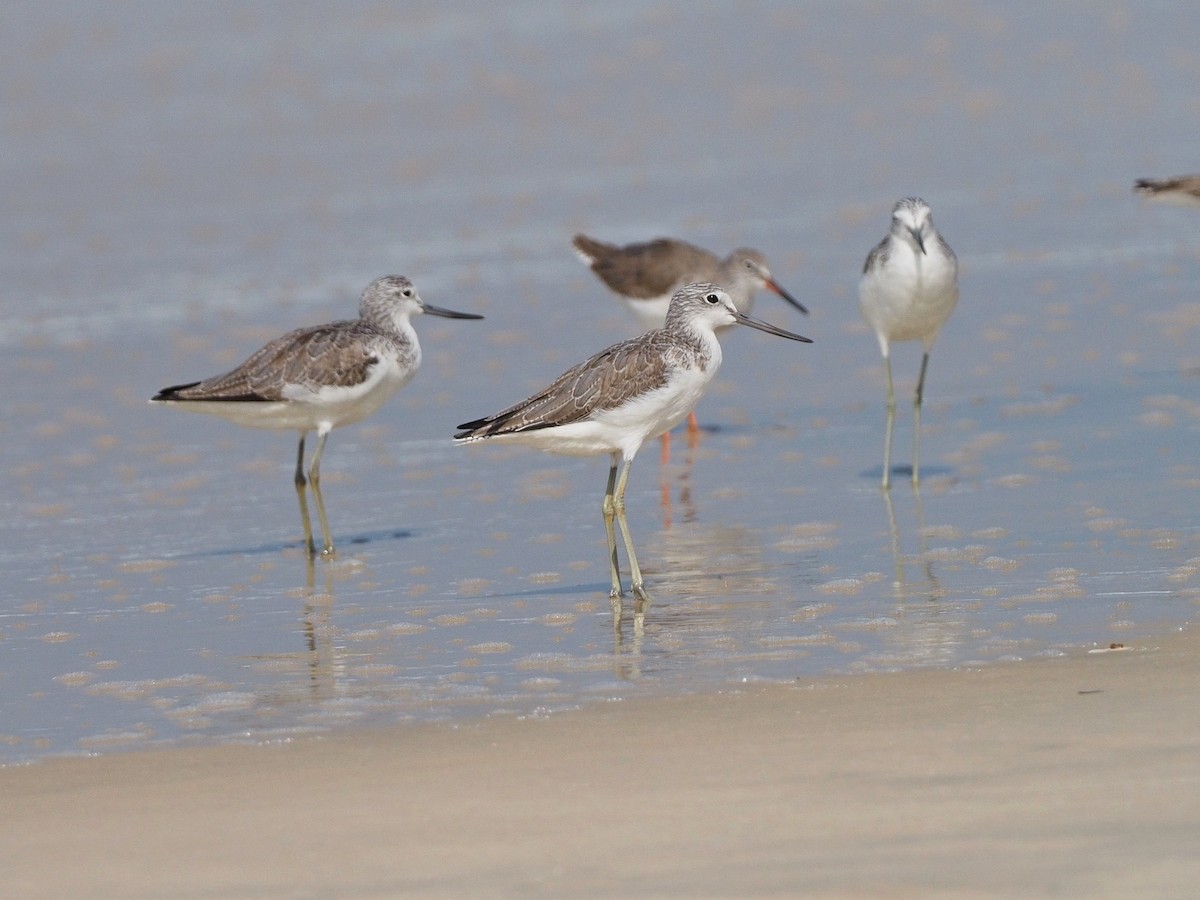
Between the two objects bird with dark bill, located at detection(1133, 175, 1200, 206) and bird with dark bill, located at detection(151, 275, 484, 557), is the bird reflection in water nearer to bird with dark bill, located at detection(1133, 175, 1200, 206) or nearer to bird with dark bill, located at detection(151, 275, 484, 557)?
bird with dark bill, located at detection(151, 275, 484, 557)

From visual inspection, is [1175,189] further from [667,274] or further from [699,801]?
[699,801]

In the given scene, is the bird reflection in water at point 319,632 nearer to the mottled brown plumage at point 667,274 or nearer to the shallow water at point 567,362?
the shallow water at point 567,362

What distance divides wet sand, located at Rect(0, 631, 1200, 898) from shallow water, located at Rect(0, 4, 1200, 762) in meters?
0.39

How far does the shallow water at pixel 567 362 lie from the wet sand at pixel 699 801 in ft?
1.29

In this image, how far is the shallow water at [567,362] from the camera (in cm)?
723

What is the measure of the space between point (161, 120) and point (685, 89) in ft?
21.0

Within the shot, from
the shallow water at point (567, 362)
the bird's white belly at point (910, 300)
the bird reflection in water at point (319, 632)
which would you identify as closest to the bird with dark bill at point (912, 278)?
the bird's white belly at point (910, 300)

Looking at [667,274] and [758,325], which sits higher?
[667,274]

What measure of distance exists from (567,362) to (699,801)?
768 cm

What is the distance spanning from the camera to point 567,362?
1276 centimetres

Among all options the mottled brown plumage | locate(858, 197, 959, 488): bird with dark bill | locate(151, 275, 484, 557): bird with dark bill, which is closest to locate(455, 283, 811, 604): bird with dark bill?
locate(151, 275, 484, 557): bird with dark bill

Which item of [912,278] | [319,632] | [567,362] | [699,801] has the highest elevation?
[912,278]

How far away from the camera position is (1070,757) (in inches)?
210

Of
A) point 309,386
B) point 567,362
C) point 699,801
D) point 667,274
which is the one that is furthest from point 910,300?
point 699,801
